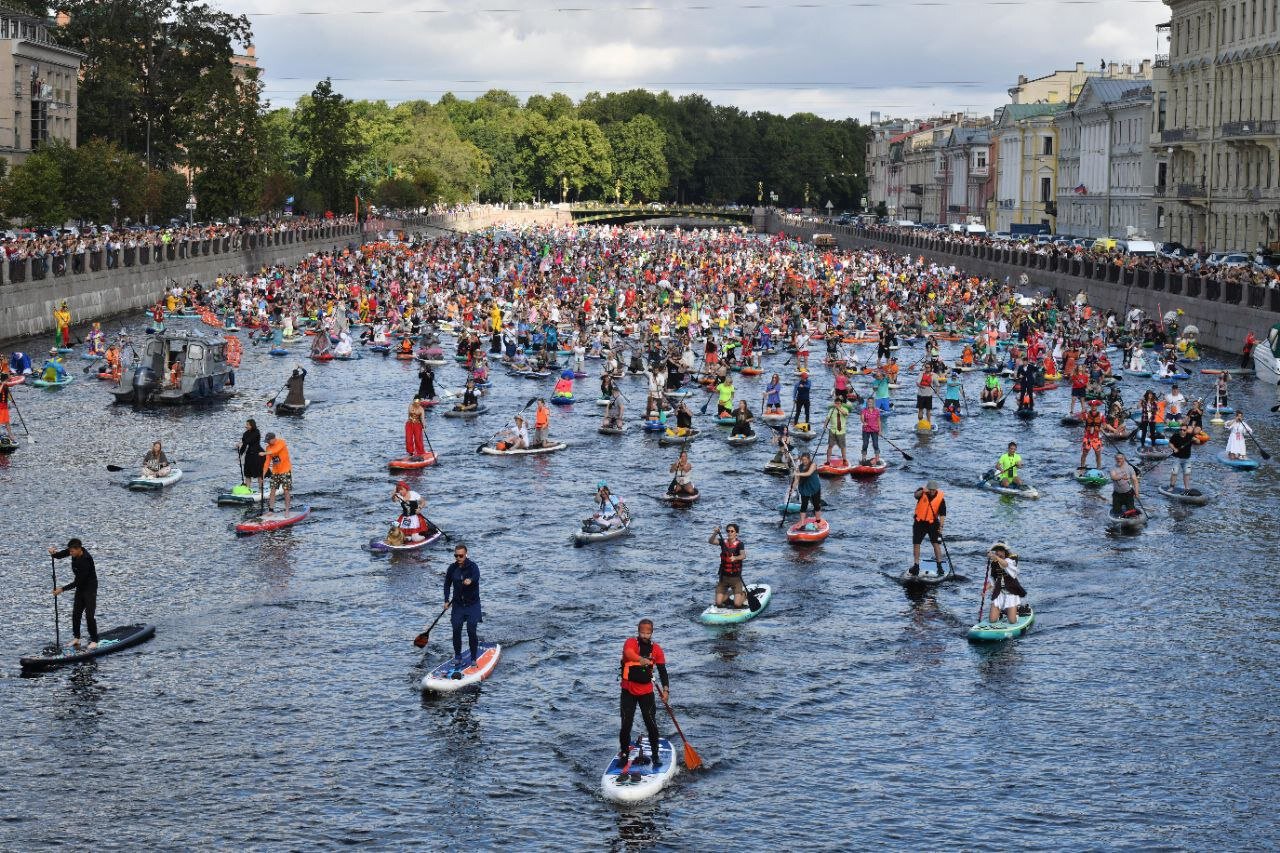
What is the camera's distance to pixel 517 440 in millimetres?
44938

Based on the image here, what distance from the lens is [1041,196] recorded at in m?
152

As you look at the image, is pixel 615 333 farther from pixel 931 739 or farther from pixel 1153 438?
pixel 931 739

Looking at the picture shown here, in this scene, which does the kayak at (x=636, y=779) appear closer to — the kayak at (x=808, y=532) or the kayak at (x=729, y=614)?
the kayak at (x=729, y=614)

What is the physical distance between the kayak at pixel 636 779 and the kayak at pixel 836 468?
20386 millimetres

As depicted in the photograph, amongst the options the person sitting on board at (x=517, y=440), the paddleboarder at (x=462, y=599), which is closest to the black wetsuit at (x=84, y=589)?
the paddleboarder at (x=462, y=599)

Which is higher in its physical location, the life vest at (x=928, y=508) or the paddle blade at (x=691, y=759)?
the life vest at (x=928, y=508)

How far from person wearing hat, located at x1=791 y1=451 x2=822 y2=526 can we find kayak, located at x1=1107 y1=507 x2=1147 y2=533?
245 inches

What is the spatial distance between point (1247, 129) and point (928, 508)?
70.8 metres

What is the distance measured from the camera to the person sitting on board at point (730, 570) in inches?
1096

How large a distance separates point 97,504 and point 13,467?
5378mm

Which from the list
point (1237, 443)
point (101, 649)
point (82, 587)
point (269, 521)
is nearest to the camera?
point (82, 587)

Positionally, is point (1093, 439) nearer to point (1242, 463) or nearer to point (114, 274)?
point (1242, 463)

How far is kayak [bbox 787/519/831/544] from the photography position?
34125mm

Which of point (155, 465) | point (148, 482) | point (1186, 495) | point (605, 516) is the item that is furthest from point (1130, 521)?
point (155, 465)
